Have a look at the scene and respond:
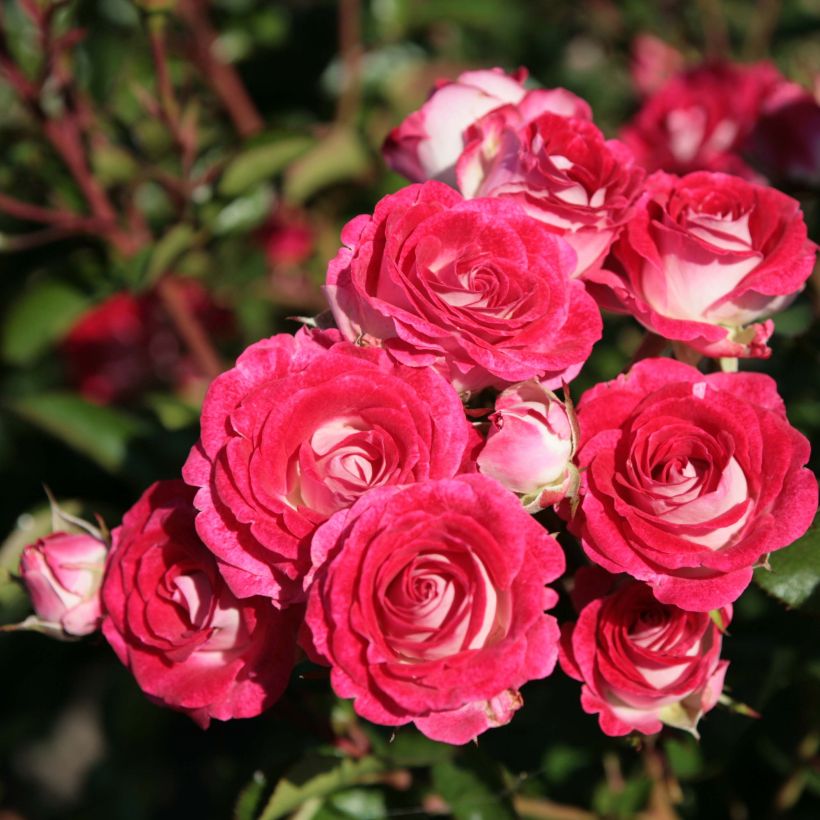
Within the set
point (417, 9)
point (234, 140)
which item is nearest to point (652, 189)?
point (234, 140)

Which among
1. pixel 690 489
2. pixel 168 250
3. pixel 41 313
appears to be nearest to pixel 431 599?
pixel 690 489

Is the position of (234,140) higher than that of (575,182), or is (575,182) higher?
(575,182)

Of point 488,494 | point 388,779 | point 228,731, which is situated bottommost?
point 228,731

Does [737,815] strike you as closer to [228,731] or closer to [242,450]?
[242,450]

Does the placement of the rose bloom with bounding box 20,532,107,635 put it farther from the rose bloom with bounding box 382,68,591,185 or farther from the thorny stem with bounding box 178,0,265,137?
the thorny stem with bounding box 178,0,265,137

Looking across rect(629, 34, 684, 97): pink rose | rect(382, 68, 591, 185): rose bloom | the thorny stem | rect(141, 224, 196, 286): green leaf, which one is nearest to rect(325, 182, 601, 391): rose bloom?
rect(382, 68, 591, 185): rose bloom

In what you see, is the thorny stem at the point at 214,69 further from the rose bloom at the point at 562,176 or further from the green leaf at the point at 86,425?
the rose bloom at the point at 562,176
